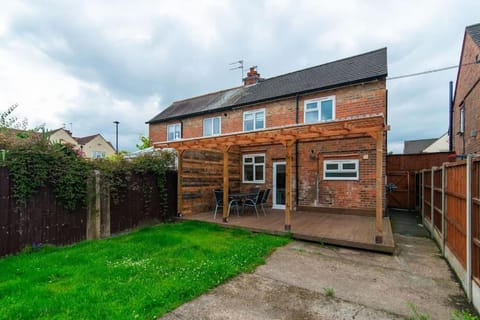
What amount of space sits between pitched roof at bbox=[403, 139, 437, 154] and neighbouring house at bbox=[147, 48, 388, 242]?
31.4 metres

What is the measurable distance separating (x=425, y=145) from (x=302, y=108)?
34073mm

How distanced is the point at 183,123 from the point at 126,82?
12.9 ft

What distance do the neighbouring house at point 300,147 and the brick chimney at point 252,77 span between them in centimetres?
207

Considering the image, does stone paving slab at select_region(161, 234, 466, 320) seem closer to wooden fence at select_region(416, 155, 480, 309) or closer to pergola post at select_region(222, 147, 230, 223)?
wooden fence at select_region(416, 155, 480, 309)

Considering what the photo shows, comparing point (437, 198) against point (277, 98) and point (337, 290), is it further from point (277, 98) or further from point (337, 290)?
point (277, 98)

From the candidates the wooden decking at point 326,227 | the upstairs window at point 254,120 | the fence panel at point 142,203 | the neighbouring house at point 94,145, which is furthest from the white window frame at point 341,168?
the neighbouring house at point 94,145

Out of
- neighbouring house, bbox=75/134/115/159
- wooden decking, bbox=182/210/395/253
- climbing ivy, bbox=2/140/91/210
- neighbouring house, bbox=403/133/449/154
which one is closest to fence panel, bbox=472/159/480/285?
wooden decking, bbox=182/210/395/253

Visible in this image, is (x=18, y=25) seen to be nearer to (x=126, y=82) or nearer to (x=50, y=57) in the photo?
(x=50, y=57)

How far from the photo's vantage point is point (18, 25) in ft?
19.3

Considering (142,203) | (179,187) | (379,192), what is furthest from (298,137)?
(142,203)

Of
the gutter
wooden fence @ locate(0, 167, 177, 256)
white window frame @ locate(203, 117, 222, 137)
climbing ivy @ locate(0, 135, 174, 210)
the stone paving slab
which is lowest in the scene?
the stone paving slab

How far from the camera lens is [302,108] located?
9336 millimetres

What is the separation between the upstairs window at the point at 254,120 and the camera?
1047cm

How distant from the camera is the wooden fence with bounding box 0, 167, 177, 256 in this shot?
4387 millimetres
